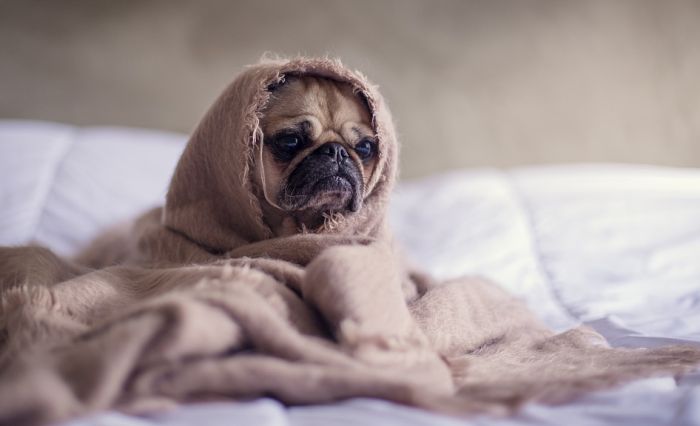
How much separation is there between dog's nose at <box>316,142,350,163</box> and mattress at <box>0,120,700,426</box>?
0.55m

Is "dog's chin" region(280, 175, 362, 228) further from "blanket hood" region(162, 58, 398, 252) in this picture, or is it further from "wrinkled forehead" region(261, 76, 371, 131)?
"wrinkled forehead" region(261, 76, 371, 131)

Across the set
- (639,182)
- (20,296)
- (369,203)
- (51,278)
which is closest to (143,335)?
(20,296)

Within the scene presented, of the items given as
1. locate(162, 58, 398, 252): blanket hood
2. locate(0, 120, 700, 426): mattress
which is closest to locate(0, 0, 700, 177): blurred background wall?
locate(0, 120, 700, 426): mattress

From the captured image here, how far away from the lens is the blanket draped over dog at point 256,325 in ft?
2.50

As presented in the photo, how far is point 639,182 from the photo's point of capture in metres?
2.17

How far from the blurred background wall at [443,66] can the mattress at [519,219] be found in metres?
0.29

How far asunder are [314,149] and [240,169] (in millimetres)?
160

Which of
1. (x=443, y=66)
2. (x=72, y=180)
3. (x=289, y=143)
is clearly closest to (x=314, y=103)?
(x=289, y=143)

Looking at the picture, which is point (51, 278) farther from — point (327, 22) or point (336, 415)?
point (327, 22)

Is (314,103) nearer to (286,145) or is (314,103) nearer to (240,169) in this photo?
(286,145)

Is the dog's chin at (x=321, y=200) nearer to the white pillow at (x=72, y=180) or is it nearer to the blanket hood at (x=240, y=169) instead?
the blanket hood at (x=240, y=169)

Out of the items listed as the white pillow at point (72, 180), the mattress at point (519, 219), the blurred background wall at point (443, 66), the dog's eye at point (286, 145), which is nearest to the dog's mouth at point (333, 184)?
the dog's eye at point (286, 145)

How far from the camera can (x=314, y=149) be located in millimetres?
1350

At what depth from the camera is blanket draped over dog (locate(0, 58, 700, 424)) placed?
2.50ft
